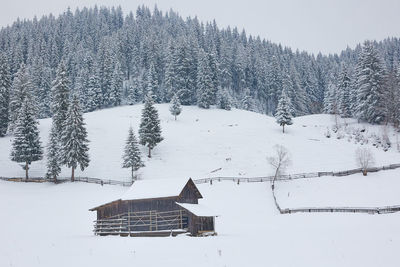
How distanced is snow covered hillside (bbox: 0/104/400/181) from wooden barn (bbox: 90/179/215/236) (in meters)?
18.8

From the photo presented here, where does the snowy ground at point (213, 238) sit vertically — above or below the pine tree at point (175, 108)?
below

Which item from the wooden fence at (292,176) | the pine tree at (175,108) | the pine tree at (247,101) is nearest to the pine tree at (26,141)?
the wooden fence at (292,176)

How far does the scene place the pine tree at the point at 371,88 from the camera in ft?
248

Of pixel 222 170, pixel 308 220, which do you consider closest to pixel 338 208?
pixel 308 220

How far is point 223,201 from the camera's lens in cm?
4947

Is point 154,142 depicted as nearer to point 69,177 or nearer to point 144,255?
point 69,177

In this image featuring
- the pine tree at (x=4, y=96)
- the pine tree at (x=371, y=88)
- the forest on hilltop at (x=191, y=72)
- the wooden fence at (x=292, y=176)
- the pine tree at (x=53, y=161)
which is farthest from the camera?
the forest on hilltop at (x=191, y=72)

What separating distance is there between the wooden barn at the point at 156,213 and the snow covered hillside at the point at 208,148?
61.8ft

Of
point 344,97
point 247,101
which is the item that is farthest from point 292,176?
point 247,101

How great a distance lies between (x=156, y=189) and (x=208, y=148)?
1240 inches

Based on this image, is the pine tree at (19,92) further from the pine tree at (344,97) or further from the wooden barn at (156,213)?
the pine tree at (344,97)

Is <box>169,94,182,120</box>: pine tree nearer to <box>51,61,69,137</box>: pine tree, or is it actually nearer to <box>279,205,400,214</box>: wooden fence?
<box>51,61,69,137</box>: pine tree

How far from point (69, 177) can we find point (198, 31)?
9852 cm

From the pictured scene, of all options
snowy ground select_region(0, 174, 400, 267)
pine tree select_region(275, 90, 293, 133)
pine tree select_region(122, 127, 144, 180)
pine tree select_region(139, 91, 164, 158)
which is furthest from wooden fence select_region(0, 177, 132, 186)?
pine tree select_region(275, 90, 293, 133)
